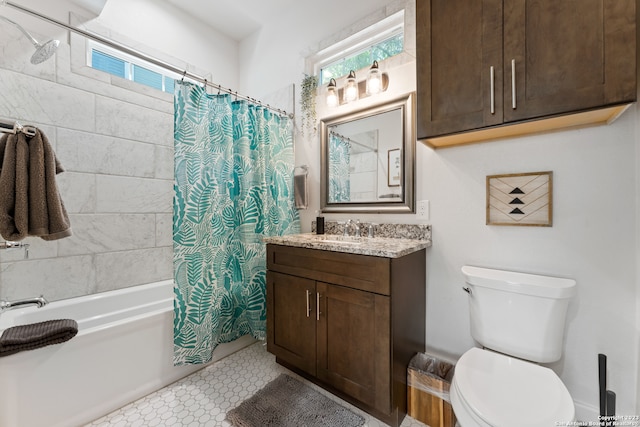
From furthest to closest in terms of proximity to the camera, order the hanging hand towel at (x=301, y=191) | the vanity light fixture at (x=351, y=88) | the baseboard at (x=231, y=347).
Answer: the hanging hand towel at (x=301, y=191) → the baseboard at (x=231, y=347) → the vanity light fixture at (x=351, y=88)

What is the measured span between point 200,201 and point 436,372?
5.81ft

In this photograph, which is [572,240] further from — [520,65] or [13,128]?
[13,128]

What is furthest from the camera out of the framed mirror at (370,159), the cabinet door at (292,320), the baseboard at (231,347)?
the baseboard at (231,347)

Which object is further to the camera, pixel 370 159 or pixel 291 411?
pixel 370 159

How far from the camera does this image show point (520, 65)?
110cm

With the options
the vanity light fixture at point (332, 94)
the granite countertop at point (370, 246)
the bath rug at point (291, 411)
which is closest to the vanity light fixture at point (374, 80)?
the vanity light fixture at point (332, 94)

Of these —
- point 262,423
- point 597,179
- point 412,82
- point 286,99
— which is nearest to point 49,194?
point 262,423

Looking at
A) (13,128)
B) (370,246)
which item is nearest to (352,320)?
(370,246)

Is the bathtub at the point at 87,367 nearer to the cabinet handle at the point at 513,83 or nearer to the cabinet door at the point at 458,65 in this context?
the cabinet door at the point at 458,65

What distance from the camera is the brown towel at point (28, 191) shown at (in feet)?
3.51

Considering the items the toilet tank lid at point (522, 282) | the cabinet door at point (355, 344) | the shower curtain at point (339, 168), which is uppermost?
the shower curtain at point (339, 168)

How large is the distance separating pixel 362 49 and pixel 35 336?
2583 mm

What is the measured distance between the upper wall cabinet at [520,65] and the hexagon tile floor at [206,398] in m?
1.62

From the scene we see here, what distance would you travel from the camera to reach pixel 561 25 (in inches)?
40.4
